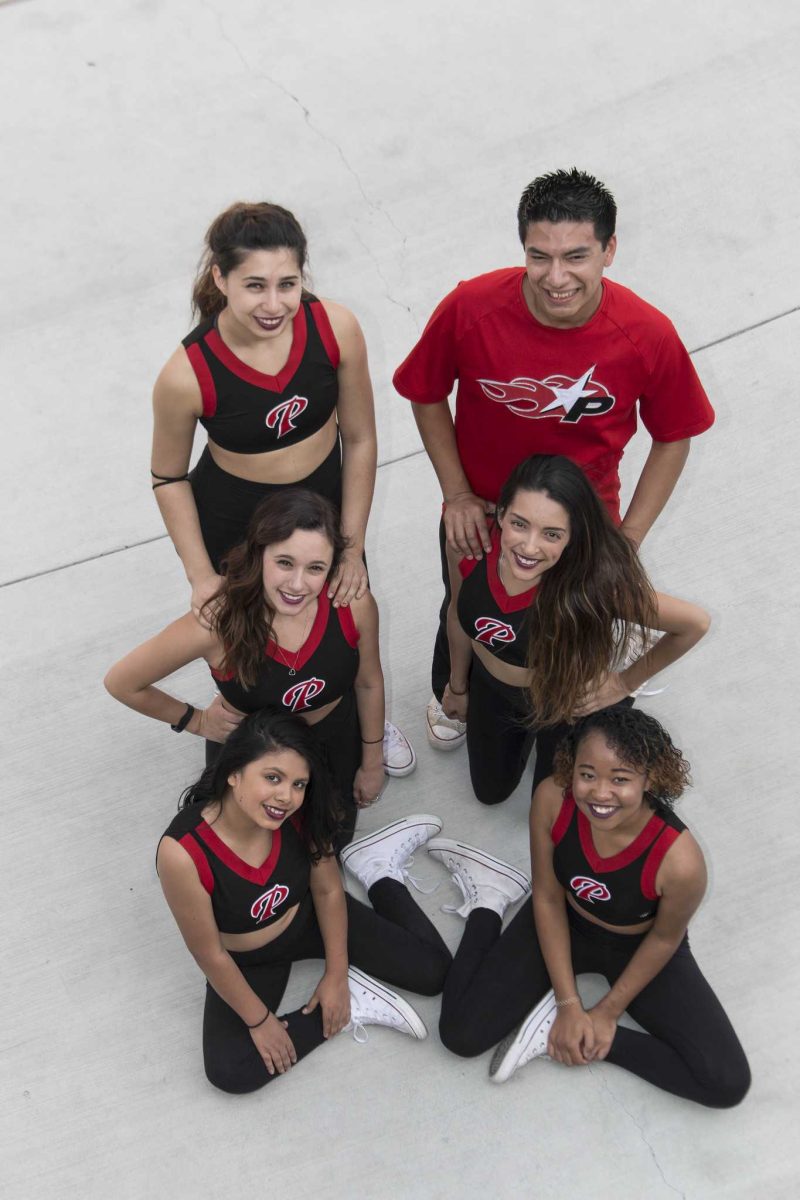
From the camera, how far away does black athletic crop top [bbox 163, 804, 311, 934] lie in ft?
8.34

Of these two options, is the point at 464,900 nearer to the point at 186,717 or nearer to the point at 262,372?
the point at 186,717

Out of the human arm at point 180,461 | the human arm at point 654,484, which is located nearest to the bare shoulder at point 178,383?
the human arm at point 180,461

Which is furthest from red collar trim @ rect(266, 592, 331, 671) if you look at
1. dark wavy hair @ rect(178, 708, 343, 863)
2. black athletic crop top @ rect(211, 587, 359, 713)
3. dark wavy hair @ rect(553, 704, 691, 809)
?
dark wavy hair @ rect(553, 704, 691, 809)

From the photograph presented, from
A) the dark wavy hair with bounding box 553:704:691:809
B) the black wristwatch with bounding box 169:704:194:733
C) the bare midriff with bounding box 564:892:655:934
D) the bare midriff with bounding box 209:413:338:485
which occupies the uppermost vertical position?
the bare midriff with bounding box 209:413:338:485

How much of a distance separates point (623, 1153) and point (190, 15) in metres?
4.02

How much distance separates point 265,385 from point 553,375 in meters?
0.56

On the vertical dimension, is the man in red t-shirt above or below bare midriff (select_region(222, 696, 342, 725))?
A: above

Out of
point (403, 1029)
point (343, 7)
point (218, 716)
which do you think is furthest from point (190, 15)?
point (403, 1029)

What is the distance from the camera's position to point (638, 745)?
2441mm

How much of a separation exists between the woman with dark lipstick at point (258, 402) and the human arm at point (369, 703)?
0.24ft

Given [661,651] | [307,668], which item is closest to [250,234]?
[307,668]

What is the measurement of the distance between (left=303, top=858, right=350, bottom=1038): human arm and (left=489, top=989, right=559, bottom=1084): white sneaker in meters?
0.34

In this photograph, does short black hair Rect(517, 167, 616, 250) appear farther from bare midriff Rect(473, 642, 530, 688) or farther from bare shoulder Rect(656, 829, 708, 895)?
bare shoulder Rect(656, 829, 708, 895)

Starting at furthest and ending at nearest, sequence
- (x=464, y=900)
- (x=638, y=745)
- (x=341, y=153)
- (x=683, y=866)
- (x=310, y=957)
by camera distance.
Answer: (x=341, y=153) < (x=464, y=900) < (x=310, y=957) < (x=683, y=866) < (x=638, y=745)
